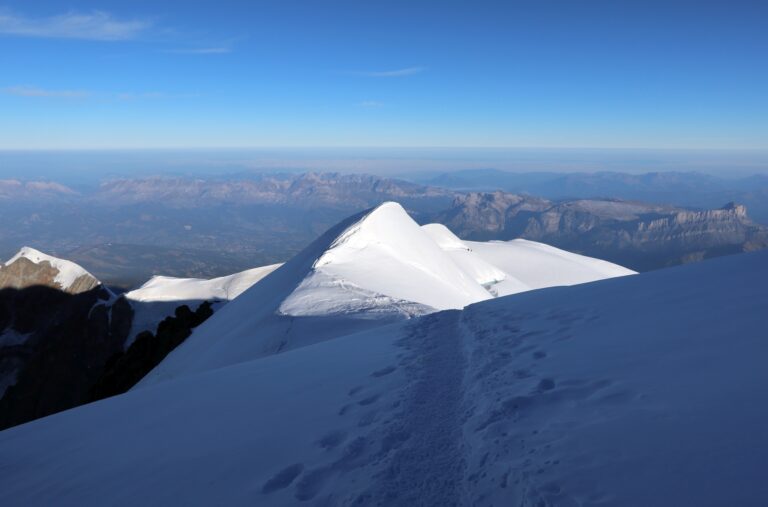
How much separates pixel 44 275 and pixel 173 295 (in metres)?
14.8

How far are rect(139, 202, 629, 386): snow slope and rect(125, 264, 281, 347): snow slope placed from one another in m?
19.5

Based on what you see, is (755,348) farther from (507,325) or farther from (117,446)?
(117,446)

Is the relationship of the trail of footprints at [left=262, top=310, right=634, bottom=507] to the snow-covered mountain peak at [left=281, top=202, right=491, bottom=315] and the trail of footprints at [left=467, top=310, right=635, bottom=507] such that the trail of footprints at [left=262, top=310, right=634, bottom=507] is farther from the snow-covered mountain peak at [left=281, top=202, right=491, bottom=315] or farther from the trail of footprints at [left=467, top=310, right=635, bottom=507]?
the snow-covered mountain peak at [left=281, top=202, right=491, bottom=315]

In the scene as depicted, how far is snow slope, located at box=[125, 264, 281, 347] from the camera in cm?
4759

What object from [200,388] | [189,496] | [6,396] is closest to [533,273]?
[200,388]

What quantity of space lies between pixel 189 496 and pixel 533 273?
46.6 m

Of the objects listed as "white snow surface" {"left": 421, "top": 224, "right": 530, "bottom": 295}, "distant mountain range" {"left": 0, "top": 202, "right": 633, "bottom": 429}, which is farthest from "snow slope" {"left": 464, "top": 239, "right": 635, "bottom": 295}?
"white snow surface" {"left": 421, "top": 224, "right": 530, "bottom": 295}

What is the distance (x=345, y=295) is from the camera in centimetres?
2066

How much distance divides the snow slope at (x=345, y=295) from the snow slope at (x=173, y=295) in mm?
19502

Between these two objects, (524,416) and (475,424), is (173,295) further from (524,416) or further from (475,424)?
(524,416)

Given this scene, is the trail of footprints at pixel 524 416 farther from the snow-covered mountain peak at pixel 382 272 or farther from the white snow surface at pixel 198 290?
the white snow surface at pixel 198 290

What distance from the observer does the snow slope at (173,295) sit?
1874 inches

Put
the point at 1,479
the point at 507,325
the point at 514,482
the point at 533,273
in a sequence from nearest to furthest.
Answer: the point at 514,482
the point at 1,479
the point at 507,325
the point at 533,273

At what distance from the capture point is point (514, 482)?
16.2ft
